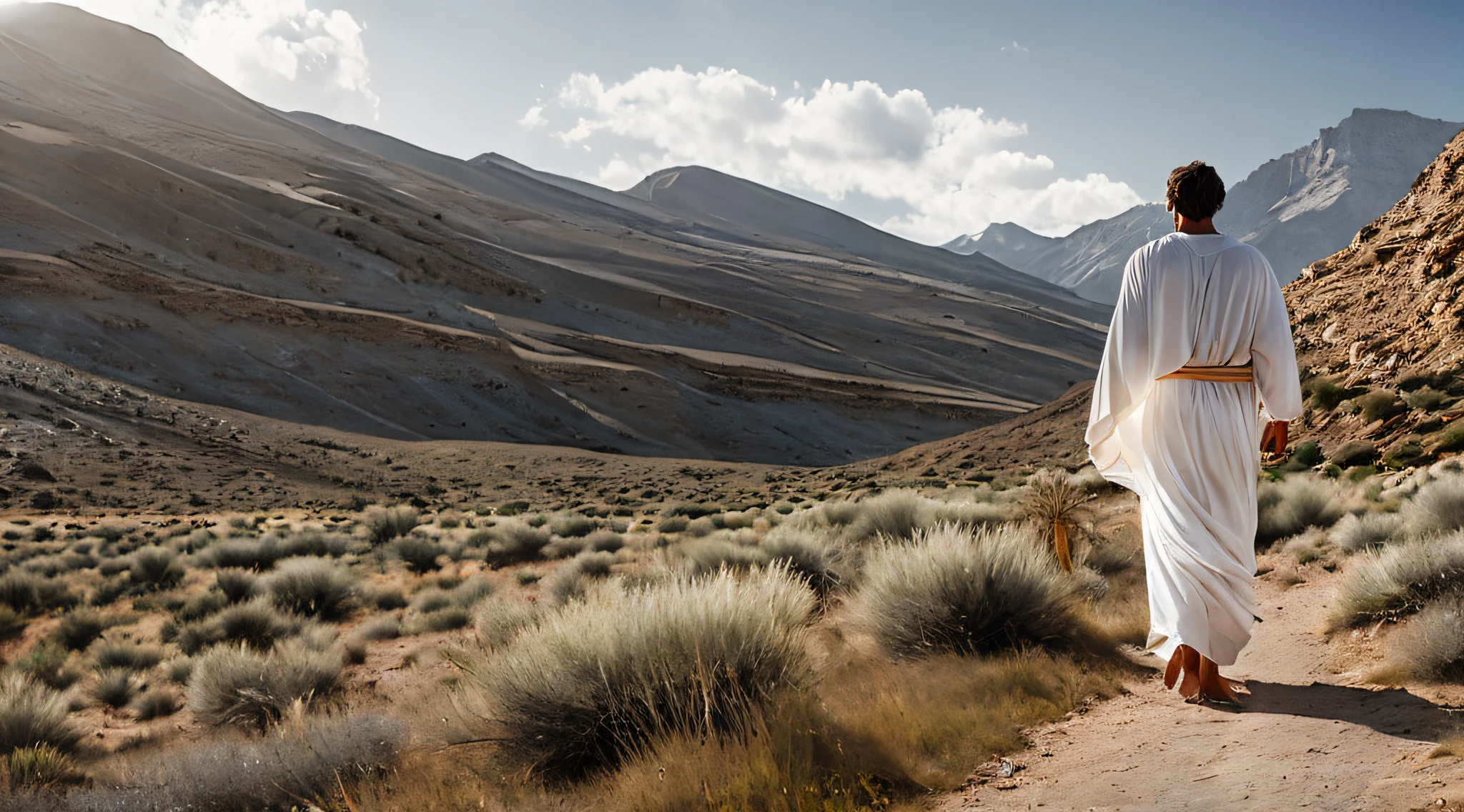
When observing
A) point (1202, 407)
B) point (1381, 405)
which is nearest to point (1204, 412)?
point (1202, 407)

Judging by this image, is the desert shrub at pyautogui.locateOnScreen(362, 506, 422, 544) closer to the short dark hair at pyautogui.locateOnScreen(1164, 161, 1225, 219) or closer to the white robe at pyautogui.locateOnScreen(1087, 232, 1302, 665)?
the white robe at pyautogui.locateOnScreen(1087, 232, 1302, 665)

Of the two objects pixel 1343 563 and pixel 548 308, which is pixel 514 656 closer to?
pixel 1343 563

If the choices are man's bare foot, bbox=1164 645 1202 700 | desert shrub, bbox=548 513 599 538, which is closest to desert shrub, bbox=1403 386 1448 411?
man's bare foot, bbox=1164 645 1202 700

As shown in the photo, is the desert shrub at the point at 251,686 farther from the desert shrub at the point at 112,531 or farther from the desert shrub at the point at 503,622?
the desert shrub at the point at 112,531

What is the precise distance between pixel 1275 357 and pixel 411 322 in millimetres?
49620

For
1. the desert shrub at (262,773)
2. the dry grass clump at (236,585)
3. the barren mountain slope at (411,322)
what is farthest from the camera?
the barren mountain slope at (411,322)

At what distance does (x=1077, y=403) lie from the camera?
25.4 metres

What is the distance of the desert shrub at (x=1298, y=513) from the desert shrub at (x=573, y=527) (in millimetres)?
10399

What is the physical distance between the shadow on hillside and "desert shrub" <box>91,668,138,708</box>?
32.5ft

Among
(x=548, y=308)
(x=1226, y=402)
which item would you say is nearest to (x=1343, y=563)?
(x=1226, y=402)

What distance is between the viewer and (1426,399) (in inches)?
442

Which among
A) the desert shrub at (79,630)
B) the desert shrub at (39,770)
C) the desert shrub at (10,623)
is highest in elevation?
the desert shrub at (39,770)

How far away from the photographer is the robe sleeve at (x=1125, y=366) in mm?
4320

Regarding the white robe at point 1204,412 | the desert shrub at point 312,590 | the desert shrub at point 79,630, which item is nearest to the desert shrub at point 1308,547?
Result: the white robe at point 1204,412
